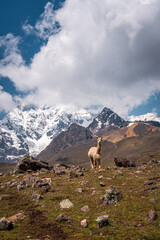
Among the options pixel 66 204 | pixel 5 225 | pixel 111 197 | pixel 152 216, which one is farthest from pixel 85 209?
pixel 5 225

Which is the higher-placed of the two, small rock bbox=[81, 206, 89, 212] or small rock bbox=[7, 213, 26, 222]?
small rock bbox=[7, 213, 26, 222]

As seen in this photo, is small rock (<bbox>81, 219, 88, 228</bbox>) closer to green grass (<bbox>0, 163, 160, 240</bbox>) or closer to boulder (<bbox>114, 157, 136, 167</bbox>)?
green grass (<bbox>0, 163, 160, 240</bbox>)

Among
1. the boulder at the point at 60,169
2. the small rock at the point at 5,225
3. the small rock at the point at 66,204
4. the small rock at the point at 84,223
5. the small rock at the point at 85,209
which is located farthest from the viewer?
the boulder at the point at 60,169

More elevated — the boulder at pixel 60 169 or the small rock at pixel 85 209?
the boulder at pixel 60 169

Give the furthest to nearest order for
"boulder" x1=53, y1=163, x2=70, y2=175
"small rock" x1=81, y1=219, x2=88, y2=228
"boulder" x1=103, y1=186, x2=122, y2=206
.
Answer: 1. "boulder" x1=53, y1=163, x2=70, y2=175
2. "boulder" x1=103, y1=186, x2=122, y2=206
3. "small rock" x1=81, y1=219, x2=88, y2=228

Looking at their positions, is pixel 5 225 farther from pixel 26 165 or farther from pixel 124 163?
pixel 26 165

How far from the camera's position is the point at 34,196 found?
56.0 feet

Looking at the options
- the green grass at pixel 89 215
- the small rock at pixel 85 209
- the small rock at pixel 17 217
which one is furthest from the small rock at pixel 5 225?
the small rock at pixel 85 209

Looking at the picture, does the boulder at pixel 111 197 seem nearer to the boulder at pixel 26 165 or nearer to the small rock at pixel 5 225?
the small rock at pixel 5 225

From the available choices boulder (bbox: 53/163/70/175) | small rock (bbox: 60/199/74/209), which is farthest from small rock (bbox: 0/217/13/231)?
boulder (bbox: 53/163/70/175)

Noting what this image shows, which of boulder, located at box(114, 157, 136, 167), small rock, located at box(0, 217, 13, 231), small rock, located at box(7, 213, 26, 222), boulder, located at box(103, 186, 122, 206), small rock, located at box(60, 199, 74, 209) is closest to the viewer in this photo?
small rock, located at box(0, 217, 13, 231)

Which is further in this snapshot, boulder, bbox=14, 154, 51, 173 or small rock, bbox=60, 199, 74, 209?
boulder, bbox=14, 154, 51, 173

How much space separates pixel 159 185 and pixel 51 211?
354 inches

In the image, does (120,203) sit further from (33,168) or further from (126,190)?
(33,168)
